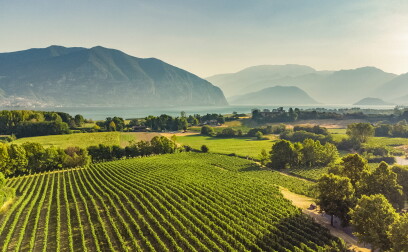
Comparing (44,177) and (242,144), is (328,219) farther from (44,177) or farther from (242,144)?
(242,144)

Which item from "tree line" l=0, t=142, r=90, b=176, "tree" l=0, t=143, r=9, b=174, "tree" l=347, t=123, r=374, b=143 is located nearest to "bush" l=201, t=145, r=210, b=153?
"tree line" l=0, t=142, r=90, b=176

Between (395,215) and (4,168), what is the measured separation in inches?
3392

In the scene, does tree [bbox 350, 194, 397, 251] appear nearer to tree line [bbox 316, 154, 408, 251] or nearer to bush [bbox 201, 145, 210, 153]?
tree line [bbox 316, 154, 408, 251]

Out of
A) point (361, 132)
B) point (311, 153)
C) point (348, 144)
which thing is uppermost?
point (361, 132)

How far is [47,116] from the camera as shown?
147250mm

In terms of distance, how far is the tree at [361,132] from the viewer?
335 ft

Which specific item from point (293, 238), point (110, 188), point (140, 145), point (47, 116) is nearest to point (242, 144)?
point (140, 145)

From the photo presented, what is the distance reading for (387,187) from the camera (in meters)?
35.9

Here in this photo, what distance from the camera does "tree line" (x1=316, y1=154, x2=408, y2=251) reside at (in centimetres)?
2584

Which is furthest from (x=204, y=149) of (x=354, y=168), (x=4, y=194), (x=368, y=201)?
(x=368, y=201)

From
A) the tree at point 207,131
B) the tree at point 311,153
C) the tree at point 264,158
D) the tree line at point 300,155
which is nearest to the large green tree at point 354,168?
the tree line at point 300,155

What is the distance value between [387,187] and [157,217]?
3650 cm

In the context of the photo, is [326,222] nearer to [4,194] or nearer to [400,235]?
[400,235]

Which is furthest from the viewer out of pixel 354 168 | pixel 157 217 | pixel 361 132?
pixel 361 132
